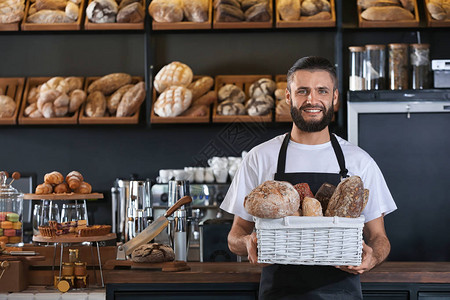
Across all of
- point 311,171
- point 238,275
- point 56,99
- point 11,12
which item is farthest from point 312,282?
point 11,12

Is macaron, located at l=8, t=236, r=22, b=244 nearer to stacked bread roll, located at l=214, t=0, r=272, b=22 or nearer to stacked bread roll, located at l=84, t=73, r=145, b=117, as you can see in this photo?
stacked bread roll, located at l=84, t=73, r=145, b=117

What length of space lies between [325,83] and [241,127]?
2505mm

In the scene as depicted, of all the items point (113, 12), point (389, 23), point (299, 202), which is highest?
point (113, 12)

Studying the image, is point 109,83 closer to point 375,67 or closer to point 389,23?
point 375,67

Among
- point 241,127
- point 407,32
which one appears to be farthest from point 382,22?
point 241,127

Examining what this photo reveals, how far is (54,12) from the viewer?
438 cm

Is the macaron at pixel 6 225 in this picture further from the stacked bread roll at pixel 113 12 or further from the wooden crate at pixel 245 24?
the wooden crate at pixel 245 24

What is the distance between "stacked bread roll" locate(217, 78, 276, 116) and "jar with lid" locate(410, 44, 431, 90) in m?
0.85

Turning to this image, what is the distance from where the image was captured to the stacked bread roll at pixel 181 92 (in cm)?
421

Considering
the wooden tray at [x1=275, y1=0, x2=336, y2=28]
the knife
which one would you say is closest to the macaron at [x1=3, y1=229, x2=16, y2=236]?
the knife

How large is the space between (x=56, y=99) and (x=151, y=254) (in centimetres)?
197

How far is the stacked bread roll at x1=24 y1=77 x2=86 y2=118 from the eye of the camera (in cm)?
432

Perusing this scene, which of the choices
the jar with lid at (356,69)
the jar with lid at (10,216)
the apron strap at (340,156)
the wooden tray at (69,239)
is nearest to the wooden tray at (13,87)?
the jar with lid at (10,216)

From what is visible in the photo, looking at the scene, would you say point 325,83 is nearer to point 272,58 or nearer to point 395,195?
point 395,195
